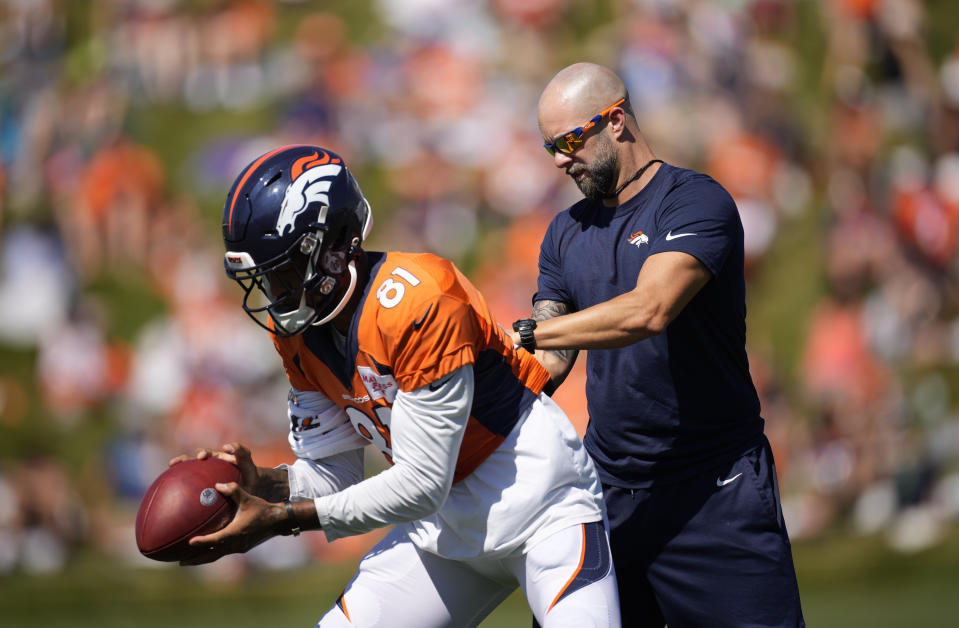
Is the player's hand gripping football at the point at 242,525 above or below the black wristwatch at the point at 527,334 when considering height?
below

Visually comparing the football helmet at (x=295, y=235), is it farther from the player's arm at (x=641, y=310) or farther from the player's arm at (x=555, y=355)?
the player's arm at (x=555, y=355)

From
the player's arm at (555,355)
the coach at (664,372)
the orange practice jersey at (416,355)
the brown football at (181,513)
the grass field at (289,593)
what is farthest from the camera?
the grass field at (289,593)

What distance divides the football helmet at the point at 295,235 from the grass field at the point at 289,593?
196 inches

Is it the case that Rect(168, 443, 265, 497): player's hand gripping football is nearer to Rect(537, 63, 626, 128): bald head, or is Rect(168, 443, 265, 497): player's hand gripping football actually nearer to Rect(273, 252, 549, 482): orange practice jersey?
Rect(273, 252, 549, 482): orange practice jersey

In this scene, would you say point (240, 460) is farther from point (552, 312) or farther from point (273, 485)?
point (552, 312)

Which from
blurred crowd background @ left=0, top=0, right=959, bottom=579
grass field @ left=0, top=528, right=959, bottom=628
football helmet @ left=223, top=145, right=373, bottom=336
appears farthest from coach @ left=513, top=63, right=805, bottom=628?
blurred crowd background @ left=0, top=0, right=959, bottom=579

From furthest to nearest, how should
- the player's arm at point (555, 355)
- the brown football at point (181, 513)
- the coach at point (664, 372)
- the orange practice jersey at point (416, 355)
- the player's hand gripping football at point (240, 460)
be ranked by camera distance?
the player's arm at point (555, 355) → the coach at point (664, 372) → the player's hand gripping football at point (240, 460) → the brown football at point (181, 513) → the orange practice jersey at point (416, 355)

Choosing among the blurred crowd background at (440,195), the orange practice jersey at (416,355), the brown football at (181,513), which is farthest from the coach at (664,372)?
the blurred crowd background at (440,195)

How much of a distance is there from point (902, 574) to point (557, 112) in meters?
5.38

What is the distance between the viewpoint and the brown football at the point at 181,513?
8.19 ft

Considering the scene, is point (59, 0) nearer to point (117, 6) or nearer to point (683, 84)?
point (117, 6)

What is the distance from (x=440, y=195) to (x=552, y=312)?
16.5ft

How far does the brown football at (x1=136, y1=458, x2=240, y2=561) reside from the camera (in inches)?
98.3

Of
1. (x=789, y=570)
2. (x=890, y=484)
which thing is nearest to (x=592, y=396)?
(x=789, y=570)
